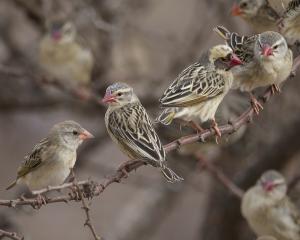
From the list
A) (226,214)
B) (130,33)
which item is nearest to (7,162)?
(130,33)

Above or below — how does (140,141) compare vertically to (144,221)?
below

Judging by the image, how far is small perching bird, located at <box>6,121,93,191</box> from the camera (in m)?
4.92

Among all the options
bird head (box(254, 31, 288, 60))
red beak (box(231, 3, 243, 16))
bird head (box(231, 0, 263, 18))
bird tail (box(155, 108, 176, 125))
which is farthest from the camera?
red beak (box(231, 3, 243, 16))

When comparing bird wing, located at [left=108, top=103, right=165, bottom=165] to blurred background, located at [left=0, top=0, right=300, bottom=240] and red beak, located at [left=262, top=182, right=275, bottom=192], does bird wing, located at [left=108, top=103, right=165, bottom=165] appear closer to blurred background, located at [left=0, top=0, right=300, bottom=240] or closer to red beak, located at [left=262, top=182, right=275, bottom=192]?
blurred background, located at [left=0, top=0, right=300, bottom=240]

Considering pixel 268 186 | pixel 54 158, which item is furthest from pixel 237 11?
pixel 54 158

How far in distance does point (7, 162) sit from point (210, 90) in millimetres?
6064

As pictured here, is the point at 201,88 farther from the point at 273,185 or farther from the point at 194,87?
the point at 273,185

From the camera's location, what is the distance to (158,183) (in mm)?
8336

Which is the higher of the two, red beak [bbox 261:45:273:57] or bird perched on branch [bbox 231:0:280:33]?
bird perched on branch [bbox 231:0:280:33]

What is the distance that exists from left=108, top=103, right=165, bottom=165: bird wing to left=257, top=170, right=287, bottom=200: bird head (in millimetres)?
1549

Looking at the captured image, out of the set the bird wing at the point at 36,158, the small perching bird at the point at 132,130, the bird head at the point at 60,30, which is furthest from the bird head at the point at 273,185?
the bird head at the point at 60,30

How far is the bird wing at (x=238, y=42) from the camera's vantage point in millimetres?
4820

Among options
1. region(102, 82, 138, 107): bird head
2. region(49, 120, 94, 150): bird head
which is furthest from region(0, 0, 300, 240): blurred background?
region(102, 82, 138, 107): bird head

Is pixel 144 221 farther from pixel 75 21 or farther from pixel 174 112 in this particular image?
pixel 174 112
